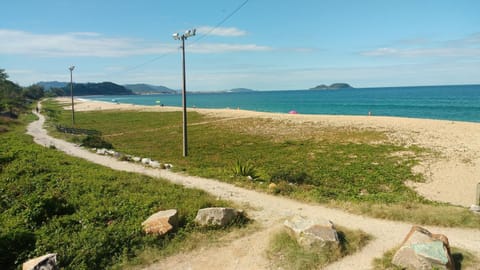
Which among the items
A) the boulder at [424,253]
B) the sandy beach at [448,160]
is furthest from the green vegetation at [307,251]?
the sandy beach at [448,160]

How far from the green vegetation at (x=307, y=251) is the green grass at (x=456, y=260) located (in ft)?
1.86

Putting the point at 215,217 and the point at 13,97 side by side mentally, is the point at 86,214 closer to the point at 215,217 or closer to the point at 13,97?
the point at 215,217

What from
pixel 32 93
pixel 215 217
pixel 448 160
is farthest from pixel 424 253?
pixel 32 93

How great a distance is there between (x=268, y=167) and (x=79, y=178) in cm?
894

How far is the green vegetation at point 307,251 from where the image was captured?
20.5 ft

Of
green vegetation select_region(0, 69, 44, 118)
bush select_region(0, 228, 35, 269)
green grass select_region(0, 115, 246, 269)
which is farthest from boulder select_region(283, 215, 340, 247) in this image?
green vegetation select_region(0, 69, 44, 118)

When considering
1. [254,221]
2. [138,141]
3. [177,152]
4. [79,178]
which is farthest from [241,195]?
[138,141]

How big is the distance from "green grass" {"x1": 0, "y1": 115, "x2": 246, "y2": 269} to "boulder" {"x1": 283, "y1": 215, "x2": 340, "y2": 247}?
2.24 metres

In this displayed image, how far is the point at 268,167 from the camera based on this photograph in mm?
16562

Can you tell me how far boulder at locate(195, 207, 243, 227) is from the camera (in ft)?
26.2

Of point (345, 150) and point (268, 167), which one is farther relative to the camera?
point (345, 150)

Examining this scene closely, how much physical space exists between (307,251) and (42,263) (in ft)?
16.8

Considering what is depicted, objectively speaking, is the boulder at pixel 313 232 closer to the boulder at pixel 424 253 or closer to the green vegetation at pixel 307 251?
the green vegetation at pixel 307 251

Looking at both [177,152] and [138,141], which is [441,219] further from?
[138,141]
